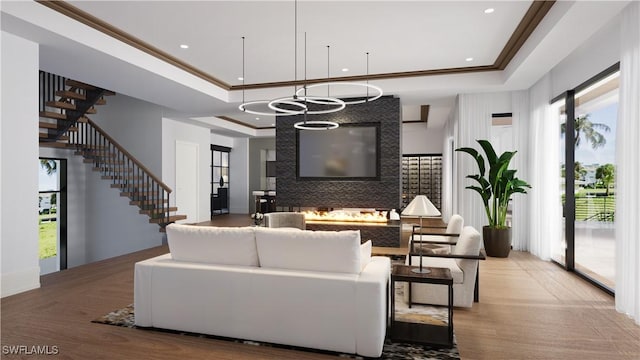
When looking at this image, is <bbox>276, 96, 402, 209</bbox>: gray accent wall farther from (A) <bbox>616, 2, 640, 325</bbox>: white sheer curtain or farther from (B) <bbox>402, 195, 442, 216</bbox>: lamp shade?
(A) <bbox>616, 2, 640, 325</bbox>: white sheer curtain

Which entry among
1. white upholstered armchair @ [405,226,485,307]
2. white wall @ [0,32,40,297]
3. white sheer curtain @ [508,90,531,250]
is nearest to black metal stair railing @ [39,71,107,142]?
white wall @ [0,32,40,297]

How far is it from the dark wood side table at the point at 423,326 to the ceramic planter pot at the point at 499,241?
3.17 metres

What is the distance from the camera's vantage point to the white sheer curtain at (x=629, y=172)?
10.2 feet

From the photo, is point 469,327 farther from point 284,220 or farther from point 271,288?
point 284,220

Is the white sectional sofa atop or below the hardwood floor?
atop

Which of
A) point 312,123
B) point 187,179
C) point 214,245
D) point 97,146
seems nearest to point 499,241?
point 312,123

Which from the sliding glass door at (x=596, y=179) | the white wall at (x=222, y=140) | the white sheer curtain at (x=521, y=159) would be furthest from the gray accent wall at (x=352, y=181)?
the white wall at (x=222, y=140)

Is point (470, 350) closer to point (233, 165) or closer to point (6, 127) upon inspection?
point (6, 127)

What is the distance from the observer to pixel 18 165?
398cm

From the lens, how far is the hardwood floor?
2617 mm

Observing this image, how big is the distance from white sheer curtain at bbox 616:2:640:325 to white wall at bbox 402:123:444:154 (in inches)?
313

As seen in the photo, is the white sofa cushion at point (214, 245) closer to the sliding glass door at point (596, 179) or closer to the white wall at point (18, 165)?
the white wall at point (18, 165)

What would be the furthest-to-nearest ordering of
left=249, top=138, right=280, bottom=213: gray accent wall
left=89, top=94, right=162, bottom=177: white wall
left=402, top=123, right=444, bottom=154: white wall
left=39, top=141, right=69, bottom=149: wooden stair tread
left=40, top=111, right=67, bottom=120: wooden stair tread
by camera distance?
1. left=249, top=138, right=280, bottom=213: gray accent wall
2. left=402, top=123, right=444, bottom=154: white wall
3. left=89, top=94, right=162, bottom=177: white wall
4. left=39, top=141, right=69, bottom=149: wooden stair tread
5. left=40, top=111, right=67, bottom=120: wooden stair tread

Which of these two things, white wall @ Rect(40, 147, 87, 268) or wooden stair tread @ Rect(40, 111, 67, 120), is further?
white wall @ Rect(40, 147, 87, 268)
